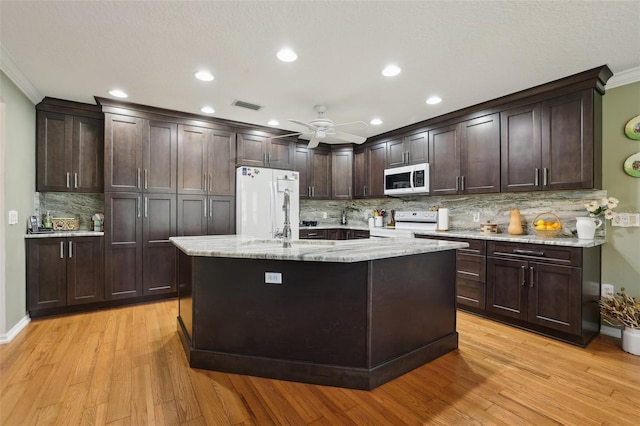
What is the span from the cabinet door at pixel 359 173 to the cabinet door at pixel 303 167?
0.88m

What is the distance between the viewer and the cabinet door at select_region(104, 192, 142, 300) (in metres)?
3.64

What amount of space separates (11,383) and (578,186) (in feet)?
15.9

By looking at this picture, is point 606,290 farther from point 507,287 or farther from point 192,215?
point 192,215

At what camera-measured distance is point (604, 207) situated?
2.86 metres

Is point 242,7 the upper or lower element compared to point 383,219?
upper

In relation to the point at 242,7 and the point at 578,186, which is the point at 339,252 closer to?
the point at 242,7

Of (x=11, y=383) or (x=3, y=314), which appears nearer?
(x=11, y=383)

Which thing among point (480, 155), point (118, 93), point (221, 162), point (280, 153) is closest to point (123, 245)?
point (221, 162)

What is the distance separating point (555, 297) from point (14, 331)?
16.6ft

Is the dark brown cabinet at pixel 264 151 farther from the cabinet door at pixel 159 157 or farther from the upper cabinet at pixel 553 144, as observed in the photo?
the upper cabinet at pixel 553 144

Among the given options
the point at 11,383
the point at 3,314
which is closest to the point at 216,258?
the point at 11,383

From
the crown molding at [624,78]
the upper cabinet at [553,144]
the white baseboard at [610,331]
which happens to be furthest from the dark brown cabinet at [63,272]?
the crown molding at [624,78]

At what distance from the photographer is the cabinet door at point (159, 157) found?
384 cm

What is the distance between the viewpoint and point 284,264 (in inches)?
82.0
